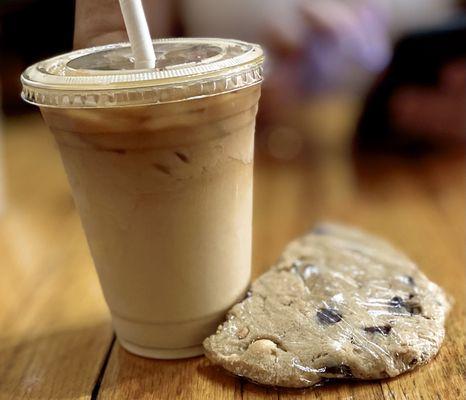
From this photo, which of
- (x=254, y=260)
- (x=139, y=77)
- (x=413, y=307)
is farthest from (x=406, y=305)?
(x=139, y=77)

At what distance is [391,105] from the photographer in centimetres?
130

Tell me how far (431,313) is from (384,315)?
0.17 ft

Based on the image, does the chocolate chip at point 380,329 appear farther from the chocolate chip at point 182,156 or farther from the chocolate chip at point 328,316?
the chocolate chip at point 182,156

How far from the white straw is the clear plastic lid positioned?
0.01 m

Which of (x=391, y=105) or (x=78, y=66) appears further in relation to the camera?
(x=391, y=105)

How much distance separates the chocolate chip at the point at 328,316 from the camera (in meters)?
0.59

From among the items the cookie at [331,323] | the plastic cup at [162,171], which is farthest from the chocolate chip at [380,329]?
the plastic cup at [162,171]

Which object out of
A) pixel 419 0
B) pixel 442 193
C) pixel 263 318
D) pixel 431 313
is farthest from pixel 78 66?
pixel 419 0

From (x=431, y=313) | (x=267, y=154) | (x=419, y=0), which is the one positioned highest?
(x=431, y=313)

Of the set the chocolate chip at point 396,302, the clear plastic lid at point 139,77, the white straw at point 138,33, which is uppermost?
the white straw at point 138,33

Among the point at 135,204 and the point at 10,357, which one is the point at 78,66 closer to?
the point at 135,204

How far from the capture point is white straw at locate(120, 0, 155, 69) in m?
0.54

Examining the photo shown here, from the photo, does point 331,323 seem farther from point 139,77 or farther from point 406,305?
point 139,77

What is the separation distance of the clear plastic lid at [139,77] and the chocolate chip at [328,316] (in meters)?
0.23
